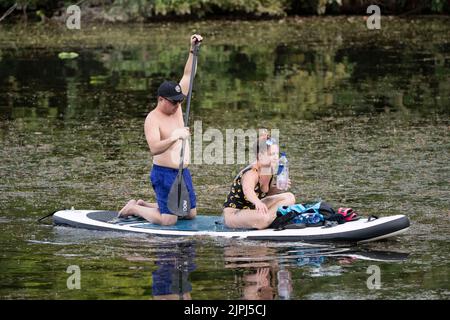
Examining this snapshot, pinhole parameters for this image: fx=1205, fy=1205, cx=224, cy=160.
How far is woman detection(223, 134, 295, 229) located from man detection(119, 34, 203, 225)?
23.0 inches

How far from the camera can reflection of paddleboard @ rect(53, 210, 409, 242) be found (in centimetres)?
1159

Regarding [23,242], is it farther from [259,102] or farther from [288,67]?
[288,67]

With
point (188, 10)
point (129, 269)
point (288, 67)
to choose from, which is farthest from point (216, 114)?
point (188, 10)

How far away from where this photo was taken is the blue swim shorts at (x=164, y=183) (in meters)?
12.4

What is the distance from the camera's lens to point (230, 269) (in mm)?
10914

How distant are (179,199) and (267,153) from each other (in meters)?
1.10

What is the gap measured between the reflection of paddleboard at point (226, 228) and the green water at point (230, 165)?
0.10m

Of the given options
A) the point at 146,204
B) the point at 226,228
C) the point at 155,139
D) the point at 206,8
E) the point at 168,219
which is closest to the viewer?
the point at 226,228

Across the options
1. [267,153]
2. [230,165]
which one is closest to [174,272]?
[267,153]

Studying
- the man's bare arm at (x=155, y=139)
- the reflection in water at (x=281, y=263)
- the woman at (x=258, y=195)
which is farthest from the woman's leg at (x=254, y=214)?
the man's bare arm at (x=155, y=139)

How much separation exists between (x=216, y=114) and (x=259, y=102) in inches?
60.4

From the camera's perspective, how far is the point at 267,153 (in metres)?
11.8

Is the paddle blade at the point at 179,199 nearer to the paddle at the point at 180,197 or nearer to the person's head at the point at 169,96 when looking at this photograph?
the paddle at the point at 180,197

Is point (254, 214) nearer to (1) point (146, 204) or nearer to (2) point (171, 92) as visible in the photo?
(1) point (146, 204)
